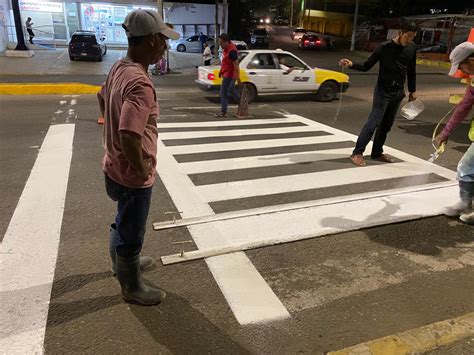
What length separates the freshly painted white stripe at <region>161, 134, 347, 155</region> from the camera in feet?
22.6

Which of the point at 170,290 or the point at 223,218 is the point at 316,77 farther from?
the point at 170,290

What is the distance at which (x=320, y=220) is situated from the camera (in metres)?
4.36

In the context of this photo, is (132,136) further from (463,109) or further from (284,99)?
(284,99)

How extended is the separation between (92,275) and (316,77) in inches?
413

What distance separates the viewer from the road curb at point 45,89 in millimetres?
11938

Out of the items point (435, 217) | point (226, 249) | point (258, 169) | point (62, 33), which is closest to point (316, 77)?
point (258, 169)

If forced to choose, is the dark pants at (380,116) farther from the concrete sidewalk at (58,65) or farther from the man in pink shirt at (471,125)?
the concrete sidewalk at (58,65)

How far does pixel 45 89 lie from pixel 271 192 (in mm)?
9927

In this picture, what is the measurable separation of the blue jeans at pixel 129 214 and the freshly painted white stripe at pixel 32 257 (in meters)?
0.77

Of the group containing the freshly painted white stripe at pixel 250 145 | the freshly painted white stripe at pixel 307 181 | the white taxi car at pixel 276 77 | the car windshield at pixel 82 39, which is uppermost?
the car windshield at pixel 82 39

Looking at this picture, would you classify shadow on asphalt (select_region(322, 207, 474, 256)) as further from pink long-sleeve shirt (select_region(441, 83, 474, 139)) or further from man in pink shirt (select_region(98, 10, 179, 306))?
man in pink shirt (select_region(98, 10, 179, 306))

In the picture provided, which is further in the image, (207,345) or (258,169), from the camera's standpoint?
(258,169)

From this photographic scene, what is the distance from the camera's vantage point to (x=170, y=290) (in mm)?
3121

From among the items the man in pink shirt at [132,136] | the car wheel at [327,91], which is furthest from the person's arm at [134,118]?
the car wheel at [327,91]
